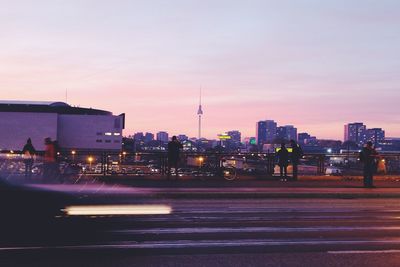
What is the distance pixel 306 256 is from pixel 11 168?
5.64 meters

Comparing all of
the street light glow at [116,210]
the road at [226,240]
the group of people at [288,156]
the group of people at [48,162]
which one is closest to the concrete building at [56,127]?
the group of people at [288,156]

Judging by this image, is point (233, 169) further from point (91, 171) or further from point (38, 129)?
point (38, 129)

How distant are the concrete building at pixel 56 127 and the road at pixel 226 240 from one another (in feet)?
489

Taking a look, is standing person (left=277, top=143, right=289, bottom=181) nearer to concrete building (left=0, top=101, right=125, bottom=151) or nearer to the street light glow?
the street light glow

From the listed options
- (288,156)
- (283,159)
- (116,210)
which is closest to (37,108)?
(288,156)

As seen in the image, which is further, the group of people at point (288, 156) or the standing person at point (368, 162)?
the group of people at point (288, 156)

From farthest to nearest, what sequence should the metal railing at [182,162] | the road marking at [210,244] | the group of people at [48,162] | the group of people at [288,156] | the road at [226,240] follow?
1. the metal railing at [182,162]
2. the group of people at [288,156]
3. the group of people at [48,162]
4. the road marking at [210,244]
5. the road at [226,240]

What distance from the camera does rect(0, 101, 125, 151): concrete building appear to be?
16438 centimetres

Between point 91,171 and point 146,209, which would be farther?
point 91,171

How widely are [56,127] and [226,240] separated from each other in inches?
6223

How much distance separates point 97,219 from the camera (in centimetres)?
1362

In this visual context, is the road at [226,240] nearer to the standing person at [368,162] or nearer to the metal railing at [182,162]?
the standing person at [368,162]

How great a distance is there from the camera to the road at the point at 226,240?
9.78 meters

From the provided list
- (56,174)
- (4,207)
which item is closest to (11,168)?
(4,207)
